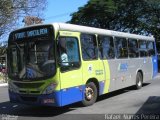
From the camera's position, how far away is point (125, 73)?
15664mm

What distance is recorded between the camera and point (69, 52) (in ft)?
37.8

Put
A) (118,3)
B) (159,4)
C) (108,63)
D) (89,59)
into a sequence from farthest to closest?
(118,3) < (159,4) < (108,63) < (89,59)

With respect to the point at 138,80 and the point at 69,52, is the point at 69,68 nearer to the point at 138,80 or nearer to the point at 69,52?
the point at 69,52

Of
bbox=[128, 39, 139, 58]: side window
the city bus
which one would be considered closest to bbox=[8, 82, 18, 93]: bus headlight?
the city bus

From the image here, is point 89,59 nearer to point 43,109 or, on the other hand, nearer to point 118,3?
point 43,109

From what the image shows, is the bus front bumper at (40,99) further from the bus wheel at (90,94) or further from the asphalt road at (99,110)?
the bus wheel at (90,94)

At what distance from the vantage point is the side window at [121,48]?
49.4 feet

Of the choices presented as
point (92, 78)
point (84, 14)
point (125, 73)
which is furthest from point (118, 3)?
point (92, 78)

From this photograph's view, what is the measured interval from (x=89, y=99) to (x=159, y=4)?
30.8m

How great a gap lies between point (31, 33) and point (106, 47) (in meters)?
3.57

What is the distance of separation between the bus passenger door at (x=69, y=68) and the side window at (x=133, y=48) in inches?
194

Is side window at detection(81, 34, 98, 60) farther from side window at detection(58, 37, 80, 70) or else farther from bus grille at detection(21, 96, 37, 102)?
bus grille at detection(21, 96, 37, 102)

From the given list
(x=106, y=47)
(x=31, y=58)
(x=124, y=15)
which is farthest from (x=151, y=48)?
(x=124, y=15)

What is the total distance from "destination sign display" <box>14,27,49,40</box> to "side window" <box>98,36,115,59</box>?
2.94 metres
